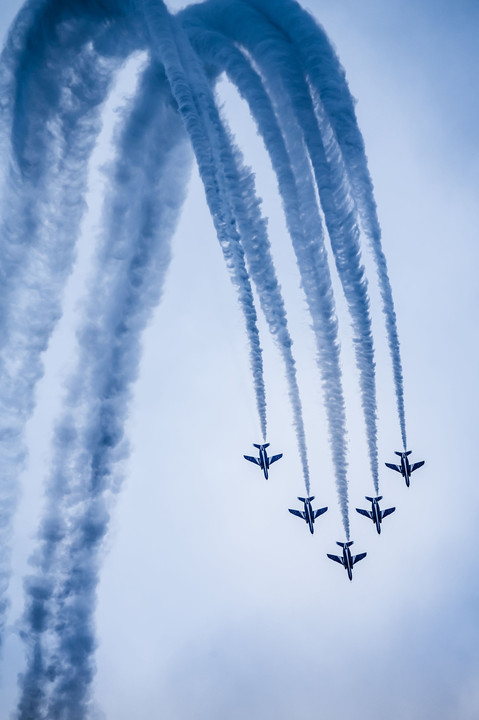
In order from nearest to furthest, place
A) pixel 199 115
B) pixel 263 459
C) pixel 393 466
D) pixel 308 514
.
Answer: pixel 199 115
pixel 263 459
pixel 308 514
pixel 393 466

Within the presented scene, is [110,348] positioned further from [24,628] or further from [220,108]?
[24,628]

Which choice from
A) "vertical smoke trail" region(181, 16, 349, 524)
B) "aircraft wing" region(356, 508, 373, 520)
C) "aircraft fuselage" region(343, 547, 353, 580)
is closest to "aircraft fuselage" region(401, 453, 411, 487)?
"aircraft wing" region(356, 508, 373, 520)

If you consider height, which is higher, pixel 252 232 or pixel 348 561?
pixel 252 232

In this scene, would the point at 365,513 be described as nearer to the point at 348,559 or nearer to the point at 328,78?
the point at 348,559

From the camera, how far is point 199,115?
12227 millimetres

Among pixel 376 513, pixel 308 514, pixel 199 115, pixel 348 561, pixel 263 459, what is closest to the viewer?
pixel 199 115

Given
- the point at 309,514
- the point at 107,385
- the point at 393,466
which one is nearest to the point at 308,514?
the point at 309,514

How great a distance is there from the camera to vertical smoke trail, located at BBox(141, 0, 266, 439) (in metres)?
12.0

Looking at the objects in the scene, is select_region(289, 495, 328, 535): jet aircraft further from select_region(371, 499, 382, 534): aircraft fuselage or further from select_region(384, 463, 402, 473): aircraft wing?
select_region(384, 463, 402, 473): aircraft wing

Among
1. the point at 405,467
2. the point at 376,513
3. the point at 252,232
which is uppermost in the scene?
the point at 252,232

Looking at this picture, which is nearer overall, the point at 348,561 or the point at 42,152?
the point at 42,152

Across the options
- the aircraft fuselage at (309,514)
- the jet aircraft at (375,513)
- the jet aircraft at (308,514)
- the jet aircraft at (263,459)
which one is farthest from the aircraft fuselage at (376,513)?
the jet aircraft at (263,459)

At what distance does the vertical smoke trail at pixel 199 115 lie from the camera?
1199 cm

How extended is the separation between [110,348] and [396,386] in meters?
11.0
